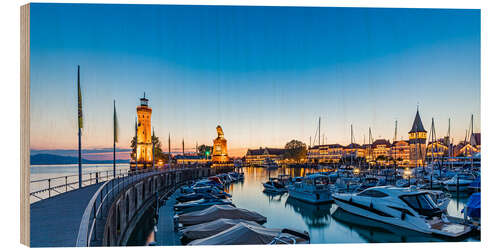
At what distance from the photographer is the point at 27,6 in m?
8.32

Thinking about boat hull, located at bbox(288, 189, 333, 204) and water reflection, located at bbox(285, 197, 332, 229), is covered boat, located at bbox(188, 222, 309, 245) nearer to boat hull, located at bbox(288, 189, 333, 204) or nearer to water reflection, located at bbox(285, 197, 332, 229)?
water reflection, located at bbox(285, 197, 332, 229)

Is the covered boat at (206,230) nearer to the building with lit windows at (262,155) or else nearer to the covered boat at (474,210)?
the covered boat at (474,210)

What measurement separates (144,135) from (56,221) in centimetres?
3095

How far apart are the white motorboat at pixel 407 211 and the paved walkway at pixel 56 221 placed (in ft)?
37.4

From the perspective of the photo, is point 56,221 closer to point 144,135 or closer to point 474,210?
point 474,210

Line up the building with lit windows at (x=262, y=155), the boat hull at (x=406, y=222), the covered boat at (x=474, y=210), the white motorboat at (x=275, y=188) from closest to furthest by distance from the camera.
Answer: the boat hull at (x=406, y=222), the covered boat at (x=474, y=210), the white motorboat at (x=275, y=188), the building with lit windows at (x=262, y=155)

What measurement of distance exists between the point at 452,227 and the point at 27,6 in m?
14.9

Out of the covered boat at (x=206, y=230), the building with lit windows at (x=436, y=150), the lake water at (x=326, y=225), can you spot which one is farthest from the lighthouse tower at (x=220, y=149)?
the covered boat at (x=206, y=230)

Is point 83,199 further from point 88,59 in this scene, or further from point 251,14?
point 251,14

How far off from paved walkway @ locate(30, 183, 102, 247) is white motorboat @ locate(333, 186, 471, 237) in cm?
1141

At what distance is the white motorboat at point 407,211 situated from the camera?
1148cm

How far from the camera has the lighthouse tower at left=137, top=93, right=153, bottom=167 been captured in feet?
121
